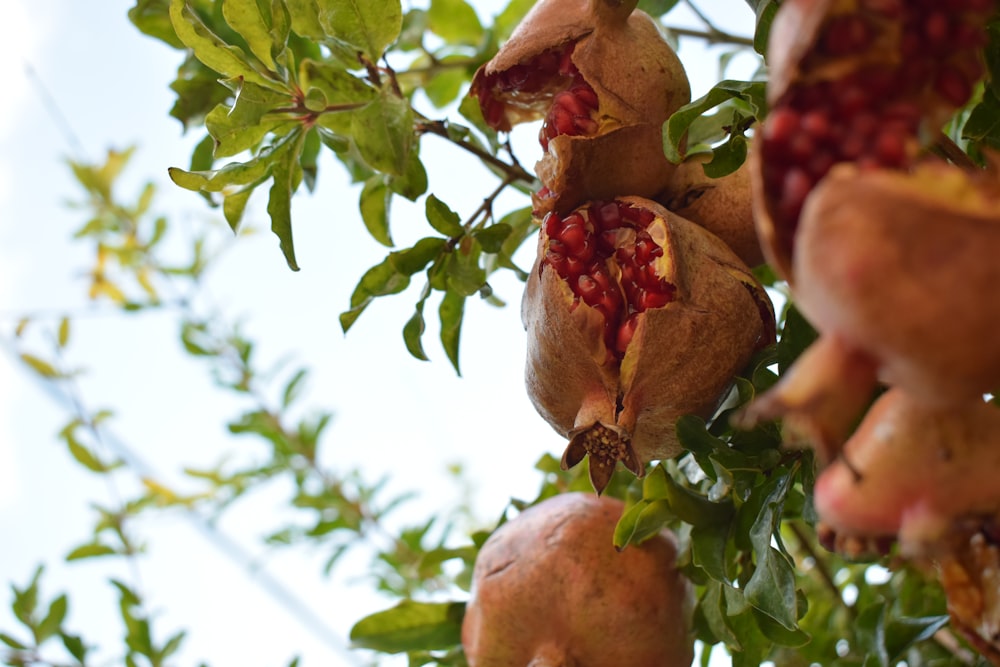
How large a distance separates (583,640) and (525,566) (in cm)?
9

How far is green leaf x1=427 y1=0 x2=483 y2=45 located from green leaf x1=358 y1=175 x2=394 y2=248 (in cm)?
38

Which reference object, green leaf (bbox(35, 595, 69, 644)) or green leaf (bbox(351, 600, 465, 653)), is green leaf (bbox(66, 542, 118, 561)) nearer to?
green leaf (bbox(35, 595, 69, 644))

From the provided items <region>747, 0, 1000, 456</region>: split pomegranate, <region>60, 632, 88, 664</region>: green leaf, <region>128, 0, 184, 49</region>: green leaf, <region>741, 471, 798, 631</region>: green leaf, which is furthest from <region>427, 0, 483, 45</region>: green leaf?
<region>60, 632, 88, 664</region>: green leaf

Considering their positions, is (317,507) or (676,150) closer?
(676,150)

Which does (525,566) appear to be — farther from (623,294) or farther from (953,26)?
(953,26)

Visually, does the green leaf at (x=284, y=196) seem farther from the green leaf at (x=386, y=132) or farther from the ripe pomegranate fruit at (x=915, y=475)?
the ripe pomegranate fruit at (x=915, y=475)

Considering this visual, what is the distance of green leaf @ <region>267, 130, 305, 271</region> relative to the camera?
2.95ft

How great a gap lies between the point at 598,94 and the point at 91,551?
1.40m

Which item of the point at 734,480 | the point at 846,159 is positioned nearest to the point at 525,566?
the point at 734,480

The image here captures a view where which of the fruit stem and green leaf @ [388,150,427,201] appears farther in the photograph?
green leaf @ [388,150,427,201]

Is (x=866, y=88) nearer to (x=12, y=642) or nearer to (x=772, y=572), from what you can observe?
(x=772, y=572)

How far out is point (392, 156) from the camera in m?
0.85

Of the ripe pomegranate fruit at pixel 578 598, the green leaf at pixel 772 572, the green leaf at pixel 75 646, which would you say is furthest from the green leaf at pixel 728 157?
the green leaf at pixel 75 646

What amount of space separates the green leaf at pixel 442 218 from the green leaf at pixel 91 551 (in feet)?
3.80
